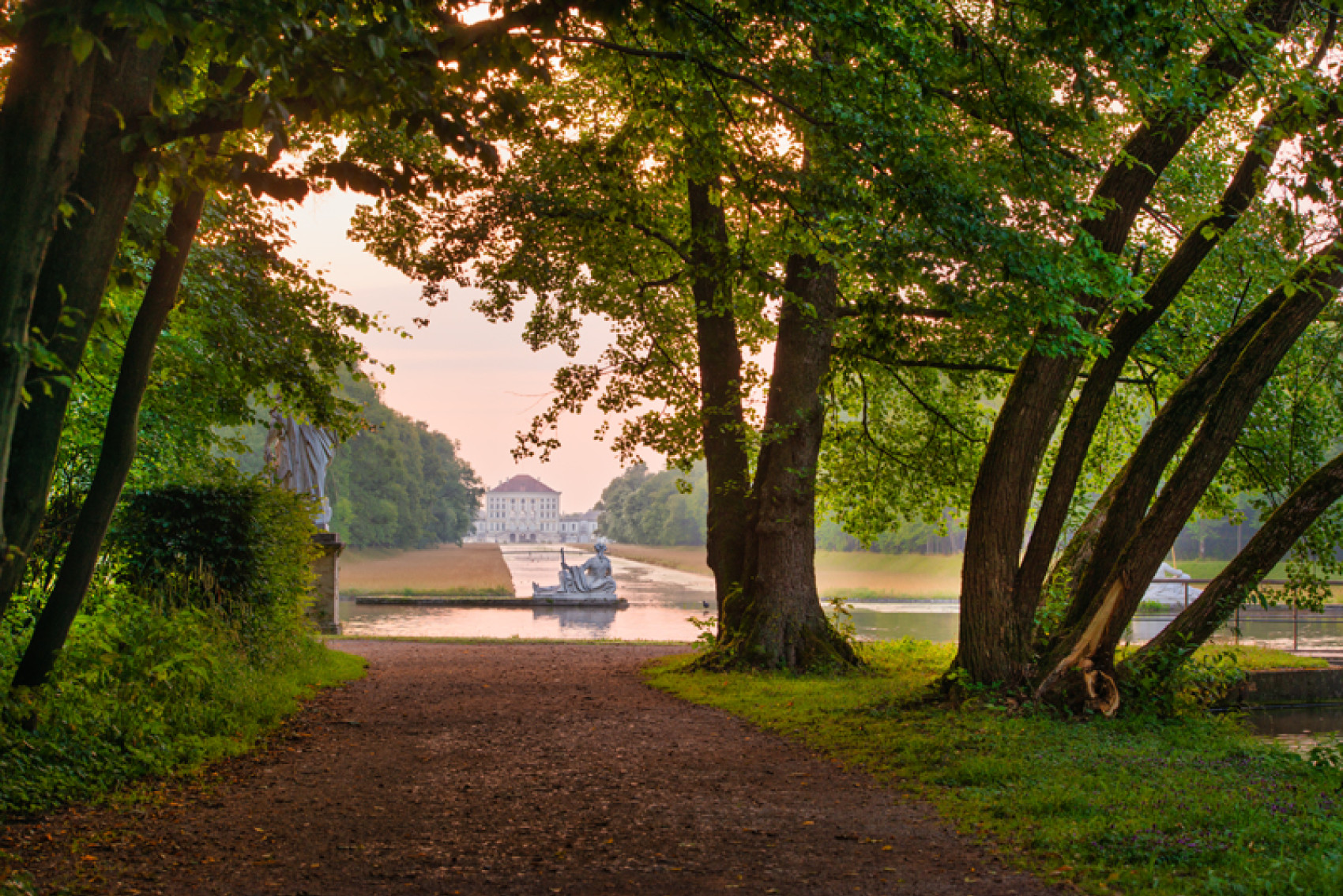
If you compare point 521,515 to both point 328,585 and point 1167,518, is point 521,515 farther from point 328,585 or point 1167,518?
point 1167,518

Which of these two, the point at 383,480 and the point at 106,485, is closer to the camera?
the point at 106,485

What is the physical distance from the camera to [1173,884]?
11.2 feet

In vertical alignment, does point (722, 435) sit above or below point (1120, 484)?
above

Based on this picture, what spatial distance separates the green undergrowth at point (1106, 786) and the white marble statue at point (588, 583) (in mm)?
20303

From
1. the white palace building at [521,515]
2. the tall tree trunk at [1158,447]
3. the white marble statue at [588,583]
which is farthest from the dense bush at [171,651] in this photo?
the white palace building at [521,515]

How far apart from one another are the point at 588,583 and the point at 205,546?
2029 centimetres

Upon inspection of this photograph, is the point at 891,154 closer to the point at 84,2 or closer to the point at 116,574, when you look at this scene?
the point at 84,2

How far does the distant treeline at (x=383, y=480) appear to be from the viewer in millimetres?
50719

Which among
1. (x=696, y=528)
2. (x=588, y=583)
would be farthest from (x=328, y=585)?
(x=696, y=528)

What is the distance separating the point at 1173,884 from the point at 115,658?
588 cm

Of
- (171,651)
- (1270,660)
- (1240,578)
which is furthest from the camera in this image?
(1270,660)

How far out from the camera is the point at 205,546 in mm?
8664

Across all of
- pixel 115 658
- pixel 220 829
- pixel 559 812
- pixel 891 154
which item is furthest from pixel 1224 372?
pixel 115 658

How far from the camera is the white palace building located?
170750mm
